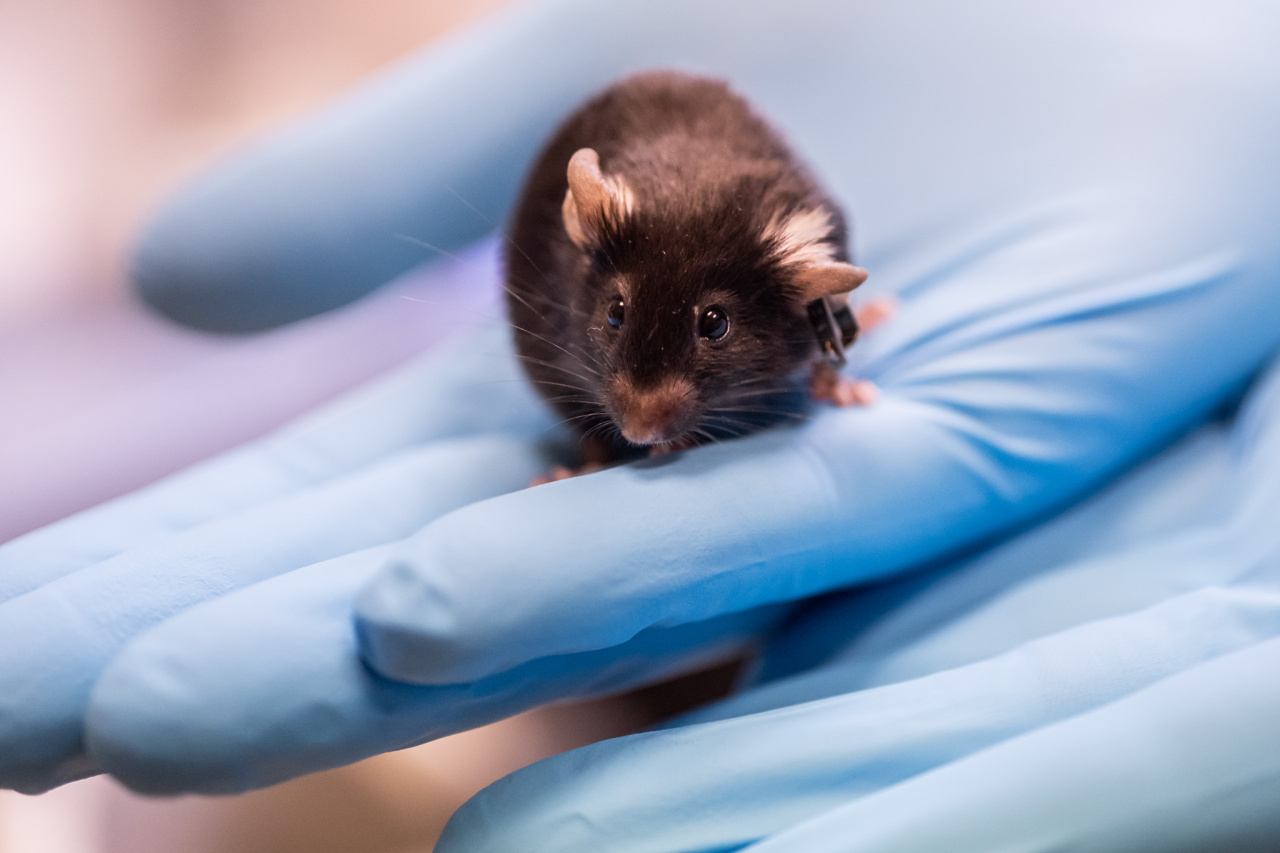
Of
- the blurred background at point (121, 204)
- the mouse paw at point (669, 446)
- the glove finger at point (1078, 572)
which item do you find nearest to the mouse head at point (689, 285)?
the mouse paw at point (669, 446)

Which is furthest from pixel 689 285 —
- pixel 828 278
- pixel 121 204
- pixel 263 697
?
pixel 121 204

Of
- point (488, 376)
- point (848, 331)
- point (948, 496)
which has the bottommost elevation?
point (948, 496)

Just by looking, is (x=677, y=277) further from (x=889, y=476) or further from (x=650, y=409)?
(x=889, y=476)

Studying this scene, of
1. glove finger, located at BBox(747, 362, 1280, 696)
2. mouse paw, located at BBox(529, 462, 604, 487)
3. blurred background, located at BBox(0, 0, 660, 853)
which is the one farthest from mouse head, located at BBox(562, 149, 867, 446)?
blurred background, located at BBox(0, 0, 660, 853)

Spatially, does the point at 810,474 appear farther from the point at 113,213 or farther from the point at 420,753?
the point at 113,213

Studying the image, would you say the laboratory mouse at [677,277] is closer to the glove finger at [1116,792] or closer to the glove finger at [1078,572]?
the glove finger at [1078,572]

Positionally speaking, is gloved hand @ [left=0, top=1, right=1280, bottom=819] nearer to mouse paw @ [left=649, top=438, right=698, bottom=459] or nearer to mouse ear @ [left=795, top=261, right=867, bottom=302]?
mouse paw @ [left=649, top=438, right=698, bottom=459]

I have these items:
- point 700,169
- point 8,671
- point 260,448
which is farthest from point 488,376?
point 8,671
